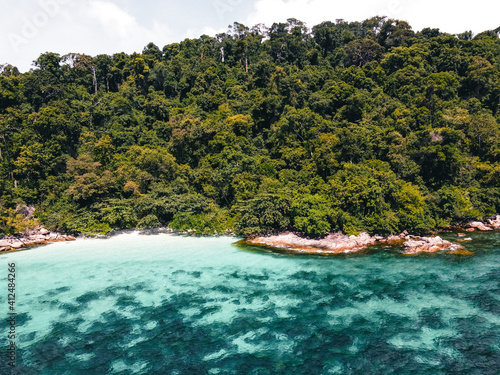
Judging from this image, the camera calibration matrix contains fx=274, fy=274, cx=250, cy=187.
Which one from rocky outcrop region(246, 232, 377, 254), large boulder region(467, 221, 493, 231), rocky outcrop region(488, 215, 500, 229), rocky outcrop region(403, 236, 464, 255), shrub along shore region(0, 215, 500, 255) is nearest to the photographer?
rocky outcrop region(403, 236, 464, 255)

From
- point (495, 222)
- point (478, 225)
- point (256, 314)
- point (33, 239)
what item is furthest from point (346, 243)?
point (33, 239)

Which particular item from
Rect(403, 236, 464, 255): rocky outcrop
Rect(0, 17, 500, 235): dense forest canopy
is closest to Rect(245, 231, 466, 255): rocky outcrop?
Rect(403, 236, 464, 255): rocky outcrop

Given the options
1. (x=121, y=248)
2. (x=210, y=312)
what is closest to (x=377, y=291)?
(x=210, y=312)

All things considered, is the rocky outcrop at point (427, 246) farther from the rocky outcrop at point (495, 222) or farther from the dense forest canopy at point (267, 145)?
the rocky outcrop at point (495, 222)

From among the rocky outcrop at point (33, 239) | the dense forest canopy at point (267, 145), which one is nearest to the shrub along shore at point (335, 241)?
the rocky outcrop at point (33, 239)

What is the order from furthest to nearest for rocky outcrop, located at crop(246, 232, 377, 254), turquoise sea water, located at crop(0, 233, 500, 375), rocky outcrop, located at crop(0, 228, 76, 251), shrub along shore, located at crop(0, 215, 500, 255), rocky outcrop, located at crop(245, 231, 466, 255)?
rocky outcrop, located at crop(0, 228, 76, 251), rocky outcrop, located at crop(246, 232, 377, 254), shrub along shore, located at crop(0, 215, 500, 255), rocky outcrop, located at crop(245, 231, 466, 255), turquoise sea water, located at crop(0, 233, 500, 375)

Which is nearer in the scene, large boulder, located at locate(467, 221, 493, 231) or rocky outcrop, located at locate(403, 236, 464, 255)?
rocky outcrop, located at locate(403, 236, 464, 255)

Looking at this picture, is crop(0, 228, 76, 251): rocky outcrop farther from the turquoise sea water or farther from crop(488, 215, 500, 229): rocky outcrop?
crop(488, 215, 500, 229): rocky outcrop
